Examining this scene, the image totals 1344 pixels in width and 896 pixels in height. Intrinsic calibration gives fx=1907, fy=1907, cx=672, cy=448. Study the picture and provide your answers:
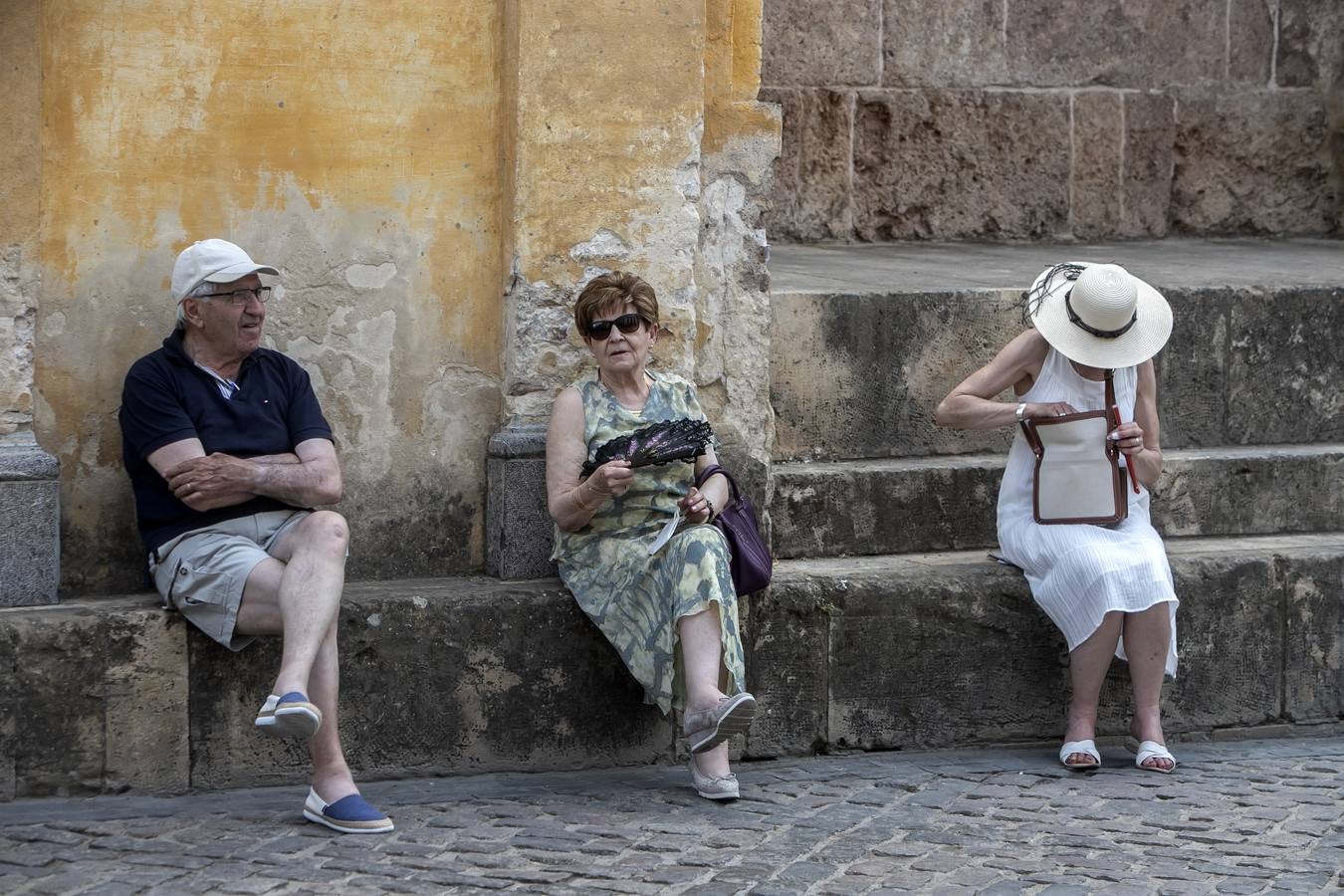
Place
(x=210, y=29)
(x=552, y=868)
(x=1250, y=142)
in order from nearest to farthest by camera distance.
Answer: (x=552, y=868)
(x=210, y=29)
(x=1250, y=142)

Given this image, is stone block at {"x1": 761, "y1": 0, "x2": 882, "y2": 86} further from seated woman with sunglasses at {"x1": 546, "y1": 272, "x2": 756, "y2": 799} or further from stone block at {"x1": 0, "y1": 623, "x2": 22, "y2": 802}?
stone block at {"x1": 0, "y1": 623, "x2": 22, "y2": 802}

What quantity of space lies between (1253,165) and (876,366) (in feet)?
13.4

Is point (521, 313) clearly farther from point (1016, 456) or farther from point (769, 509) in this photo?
point (1016, 456)

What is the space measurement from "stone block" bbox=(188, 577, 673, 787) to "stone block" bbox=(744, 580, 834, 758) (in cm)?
28

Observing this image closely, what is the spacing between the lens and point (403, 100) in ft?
17.4

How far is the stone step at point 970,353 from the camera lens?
6156 mm

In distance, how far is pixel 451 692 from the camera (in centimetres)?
515

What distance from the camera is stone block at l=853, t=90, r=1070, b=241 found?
880cm

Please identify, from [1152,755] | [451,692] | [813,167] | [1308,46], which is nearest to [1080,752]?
[1152,755]

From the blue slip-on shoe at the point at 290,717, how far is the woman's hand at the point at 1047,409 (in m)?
2.24

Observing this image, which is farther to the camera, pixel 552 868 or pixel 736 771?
pixel 736 771

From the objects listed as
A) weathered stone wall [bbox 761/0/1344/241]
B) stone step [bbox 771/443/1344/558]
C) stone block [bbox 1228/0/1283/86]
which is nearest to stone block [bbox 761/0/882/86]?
weathered stone wall [bbox 761/0/1344/241]

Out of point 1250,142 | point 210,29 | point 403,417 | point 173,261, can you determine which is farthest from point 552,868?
point 1250,142

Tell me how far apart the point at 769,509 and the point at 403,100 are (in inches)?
64.2
